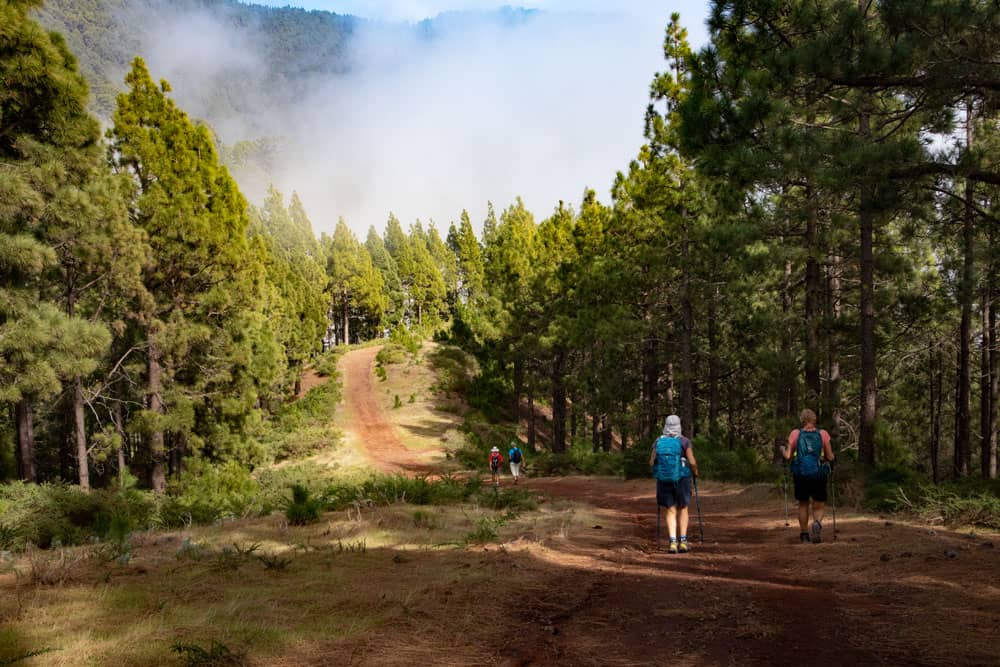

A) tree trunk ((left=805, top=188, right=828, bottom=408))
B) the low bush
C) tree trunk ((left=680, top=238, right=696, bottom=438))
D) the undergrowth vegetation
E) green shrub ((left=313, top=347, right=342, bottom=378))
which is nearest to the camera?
the undergrowth vegetation

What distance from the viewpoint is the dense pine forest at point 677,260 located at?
29.8 feet

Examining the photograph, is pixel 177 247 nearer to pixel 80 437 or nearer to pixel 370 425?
pixel 80 437

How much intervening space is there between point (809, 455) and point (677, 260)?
14.9 meters

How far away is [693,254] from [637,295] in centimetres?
446

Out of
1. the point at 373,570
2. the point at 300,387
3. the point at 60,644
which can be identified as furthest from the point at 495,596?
the point at 300,387

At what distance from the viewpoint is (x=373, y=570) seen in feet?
21.7

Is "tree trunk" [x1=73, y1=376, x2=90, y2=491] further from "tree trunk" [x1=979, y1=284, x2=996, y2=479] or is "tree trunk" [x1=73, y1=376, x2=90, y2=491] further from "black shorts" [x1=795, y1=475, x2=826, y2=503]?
"tree trunk" [x1=979, y1=284, x2=996, y2=479]

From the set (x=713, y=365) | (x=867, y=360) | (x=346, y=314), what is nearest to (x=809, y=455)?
(x=867, y=360)

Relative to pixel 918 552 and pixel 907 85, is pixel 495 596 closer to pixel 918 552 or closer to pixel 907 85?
pixel 918 552

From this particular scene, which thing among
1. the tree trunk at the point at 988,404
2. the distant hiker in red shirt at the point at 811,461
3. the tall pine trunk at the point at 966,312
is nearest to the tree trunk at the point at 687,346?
the tall pine trunk at the point at 966,312

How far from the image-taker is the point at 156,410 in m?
20.8

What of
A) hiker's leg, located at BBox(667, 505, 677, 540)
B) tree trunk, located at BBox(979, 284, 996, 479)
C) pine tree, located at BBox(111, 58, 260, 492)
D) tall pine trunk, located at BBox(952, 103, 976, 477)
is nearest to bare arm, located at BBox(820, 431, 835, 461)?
hiker's leg, located at BBox(667, 505, 677, 540)

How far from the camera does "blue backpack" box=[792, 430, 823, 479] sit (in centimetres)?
817

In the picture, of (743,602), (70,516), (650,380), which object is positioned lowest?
(70,516)
